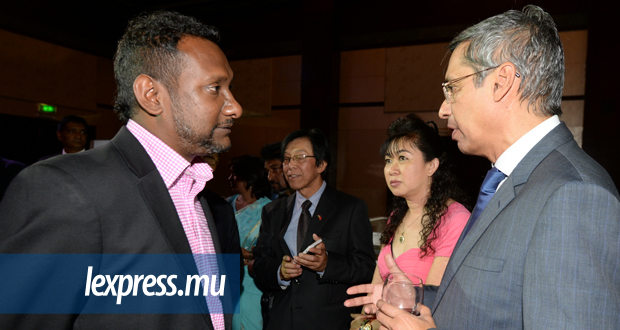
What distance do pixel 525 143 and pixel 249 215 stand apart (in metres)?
2.46

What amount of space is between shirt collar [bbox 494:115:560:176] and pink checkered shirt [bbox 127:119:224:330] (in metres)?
1.03

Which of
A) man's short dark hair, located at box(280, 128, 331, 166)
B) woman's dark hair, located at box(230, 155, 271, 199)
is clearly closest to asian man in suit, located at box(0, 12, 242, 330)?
man's short dark hair, located at box(280, 128, 331, 166)

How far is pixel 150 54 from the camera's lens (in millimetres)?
1208

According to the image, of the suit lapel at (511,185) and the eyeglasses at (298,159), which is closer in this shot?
the suit lapel at (511,185)

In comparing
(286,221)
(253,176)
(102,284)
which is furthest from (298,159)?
(102,284)

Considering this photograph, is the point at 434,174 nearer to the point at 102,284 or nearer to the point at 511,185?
the point at 511,185

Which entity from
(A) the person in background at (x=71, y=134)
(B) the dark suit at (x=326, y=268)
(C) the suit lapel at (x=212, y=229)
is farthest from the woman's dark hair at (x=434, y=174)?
(A) the person in background at (x=71, y=134)

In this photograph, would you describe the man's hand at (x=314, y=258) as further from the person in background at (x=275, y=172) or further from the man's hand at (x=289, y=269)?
the person in background at (x=275, y=172)

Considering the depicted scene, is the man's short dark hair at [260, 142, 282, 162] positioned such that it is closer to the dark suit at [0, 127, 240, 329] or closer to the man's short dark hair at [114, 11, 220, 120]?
the man's short dark hair at [114, 11, 220, 120]

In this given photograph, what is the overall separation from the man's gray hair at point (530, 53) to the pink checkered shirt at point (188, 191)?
1034 mm

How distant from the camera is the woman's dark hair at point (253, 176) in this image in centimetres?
360

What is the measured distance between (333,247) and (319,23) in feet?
19.2

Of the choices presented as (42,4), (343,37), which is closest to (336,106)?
(343,37)

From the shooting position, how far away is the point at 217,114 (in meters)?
1.28
